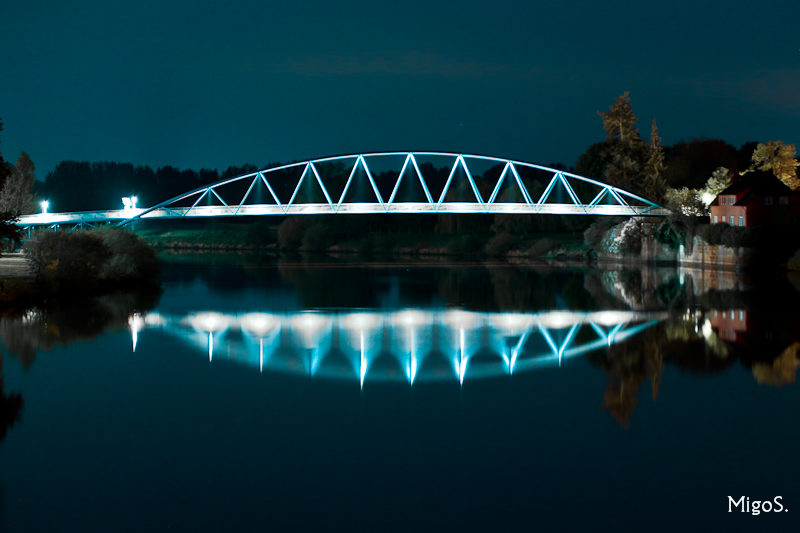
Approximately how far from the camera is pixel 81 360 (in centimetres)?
2150

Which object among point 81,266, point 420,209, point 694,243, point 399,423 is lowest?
point 399,423

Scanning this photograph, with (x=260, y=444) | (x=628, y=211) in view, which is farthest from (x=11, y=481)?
(x=628, y=211)

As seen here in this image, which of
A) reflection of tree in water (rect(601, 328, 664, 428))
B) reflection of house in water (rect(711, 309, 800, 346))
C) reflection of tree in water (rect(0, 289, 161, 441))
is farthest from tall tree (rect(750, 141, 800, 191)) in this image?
reflection of tree in water (rect(0, 289, 161, 441))

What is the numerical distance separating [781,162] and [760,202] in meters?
12.6

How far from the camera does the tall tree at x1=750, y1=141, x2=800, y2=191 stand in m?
73.2

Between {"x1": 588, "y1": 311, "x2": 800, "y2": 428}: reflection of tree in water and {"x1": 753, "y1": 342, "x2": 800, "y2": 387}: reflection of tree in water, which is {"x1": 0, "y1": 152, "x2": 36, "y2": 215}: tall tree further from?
{"x1": 753, "y1": 342, "x2": 800, "y2": 387}: reflection of tree in water

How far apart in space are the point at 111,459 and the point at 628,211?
233 ft

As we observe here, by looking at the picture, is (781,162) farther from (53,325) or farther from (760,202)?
(53,325)

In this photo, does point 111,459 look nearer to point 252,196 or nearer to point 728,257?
point 728,257

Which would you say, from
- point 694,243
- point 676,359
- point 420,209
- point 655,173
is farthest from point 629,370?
point 655,173

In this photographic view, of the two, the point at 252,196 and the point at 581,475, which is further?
the point at 252,196

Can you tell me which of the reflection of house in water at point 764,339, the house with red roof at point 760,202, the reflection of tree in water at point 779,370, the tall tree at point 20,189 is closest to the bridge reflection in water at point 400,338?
the reflection of house in water at point 764,339

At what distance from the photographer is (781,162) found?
73562mm

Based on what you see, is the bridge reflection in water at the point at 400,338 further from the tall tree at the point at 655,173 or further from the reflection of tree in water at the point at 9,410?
the tall tree at the point at 655,173
